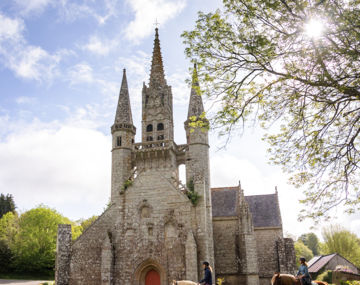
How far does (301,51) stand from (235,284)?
66.8 ft

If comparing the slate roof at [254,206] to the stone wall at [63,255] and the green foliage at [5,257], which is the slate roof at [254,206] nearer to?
the stone wall at [63,255]

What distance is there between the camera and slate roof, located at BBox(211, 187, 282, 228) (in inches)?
1121

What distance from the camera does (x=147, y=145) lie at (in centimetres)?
2898

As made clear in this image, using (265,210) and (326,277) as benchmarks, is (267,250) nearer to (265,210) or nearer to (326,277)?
(265,210)

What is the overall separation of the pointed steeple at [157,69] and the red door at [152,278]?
1642 centimetres

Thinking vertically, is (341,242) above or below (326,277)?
above

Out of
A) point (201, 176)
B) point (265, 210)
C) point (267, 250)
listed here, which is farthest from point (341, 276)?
point (201, 176)

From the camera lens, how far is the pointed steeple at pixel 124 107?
94.7 feet

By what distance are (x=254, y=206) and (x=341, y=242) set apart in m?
20.1

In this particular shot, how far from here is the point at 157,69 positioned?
3341 cm

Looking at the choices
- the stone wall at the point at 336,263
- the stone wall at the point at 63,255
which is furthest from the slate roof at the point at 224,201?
the stone wall at the point at 63,255

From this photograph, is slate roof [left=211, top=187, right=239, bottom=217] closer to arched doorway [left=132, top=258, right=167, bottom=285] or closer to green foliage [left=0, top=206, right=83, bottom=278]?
arched doorway [left=132, top=258, right=167, bottom=285]

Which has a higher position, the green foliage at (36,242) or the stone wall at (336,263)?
the green foliage at (36,242)

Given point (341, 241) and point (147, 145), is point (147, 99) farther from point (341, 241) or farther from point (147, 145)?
point (341, 241)
